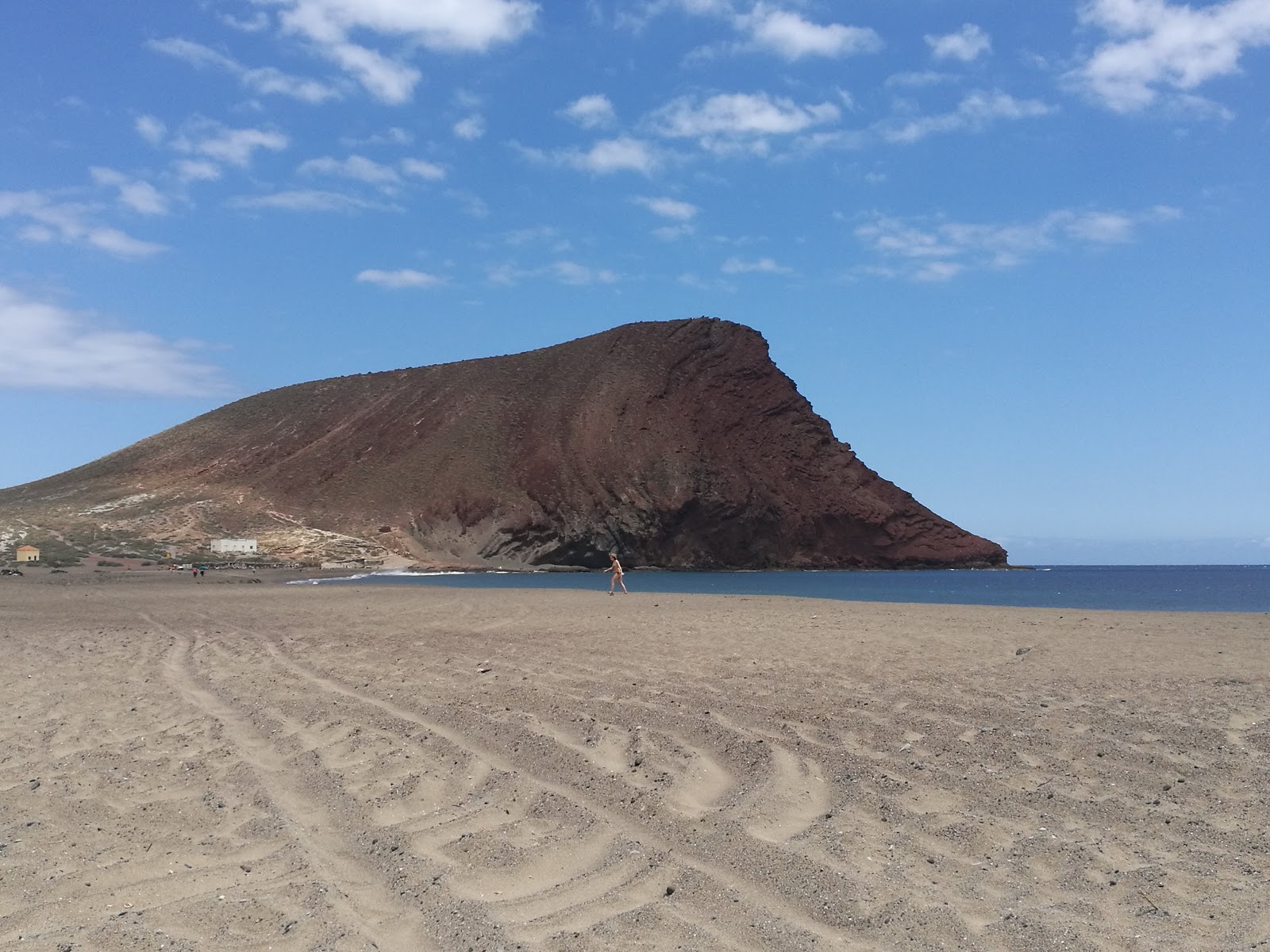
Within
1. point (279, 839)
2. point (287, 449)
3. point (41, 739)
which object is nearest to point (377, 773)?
point (279, 839)

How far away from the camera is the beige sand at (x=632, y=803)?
4.12m

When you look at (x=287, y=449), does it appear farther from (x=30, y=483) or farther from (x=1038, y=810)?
(x=1038, y=810)

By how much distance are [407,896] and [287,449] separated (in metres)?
95.5

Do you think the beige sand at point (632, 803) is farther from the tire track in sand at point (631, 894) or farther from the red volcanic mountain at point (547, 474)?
the red volcanic mountain at point (547, 474)

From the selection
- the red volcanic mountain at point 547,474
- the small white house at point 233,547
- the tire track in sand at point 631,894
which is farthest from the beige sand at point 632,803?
the red volcanic mountain at point 547,474

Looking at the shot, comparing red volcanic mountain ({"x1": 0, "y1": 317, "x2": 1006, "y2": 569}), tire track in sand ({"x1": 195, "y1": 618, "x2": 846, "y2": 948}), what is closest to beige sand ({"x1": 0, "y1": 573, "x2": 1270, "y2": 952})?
tire track in sand ({"x1": 195, "y1": 618, "x2": 846, "y2": 948})

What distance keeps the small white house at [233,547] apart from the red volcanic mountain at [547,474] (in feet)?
11.7

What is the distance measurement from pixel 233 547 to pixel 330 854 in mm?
66696

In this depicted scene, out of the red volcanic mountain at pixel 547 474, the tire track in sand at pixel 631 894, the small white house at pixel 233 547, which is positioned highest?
the red volcanic mountain at pixel 547 474

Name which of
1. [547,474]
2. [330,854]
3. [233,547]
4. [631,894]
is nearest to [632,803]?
[631,894]

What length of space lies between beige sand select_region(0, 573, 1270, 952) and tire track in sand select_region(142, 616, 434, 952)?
0.07 feet

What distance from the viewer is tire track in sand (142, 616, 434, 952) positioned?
3994mm

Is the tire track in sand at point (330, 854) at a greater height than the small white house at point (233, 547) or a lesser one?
lesser

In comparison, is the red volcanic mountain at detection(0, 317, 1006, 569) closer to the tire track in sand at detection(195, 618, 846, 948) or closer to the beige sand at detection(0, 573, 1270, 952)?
the beige sand at detection(0, 573, 1270, 952)
